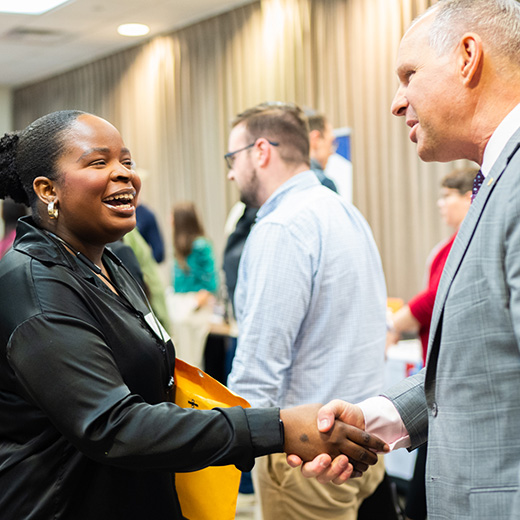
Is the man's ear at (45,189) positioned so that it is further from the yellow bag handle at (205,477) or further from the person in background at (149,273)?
the person in background at (149,273)

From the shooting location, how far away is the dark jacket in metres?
1.31

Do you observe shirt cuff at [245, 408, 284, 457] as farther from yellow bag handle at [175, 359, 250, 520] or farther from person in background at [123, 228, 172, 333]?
person in background at [123, 228, 172, 333]

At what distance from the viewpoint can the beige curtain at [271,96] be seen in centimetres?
A: 582

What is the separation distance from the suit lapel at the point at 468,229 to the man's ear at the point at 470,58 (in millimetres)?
144

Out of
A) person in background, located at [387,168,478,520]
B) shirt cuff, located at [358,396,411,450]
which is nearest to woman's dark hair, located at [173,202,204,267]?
person in background, located at [387,168,478,520]

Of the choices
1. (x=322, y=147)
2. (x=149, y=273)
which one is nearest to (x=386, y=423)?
(x=149, y=273)

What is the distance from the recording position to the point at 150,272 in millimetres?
3543

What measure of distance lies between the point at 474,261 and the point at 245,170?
1415 mm

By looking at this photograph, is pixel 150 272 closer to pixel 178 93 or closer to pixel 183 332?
pixel 183 332

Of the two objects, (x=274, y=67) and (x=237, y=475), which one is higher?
(x=274, y=67)

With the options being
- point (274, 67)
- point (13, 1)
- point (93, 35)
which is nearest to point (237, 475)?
point (274, 67)

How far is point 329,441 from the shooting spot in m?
1.64

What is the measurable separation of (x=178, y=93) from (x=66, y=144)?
681 centimetres

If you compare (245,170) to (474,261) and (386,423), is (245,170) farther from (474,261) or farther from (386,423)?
(474,261)
